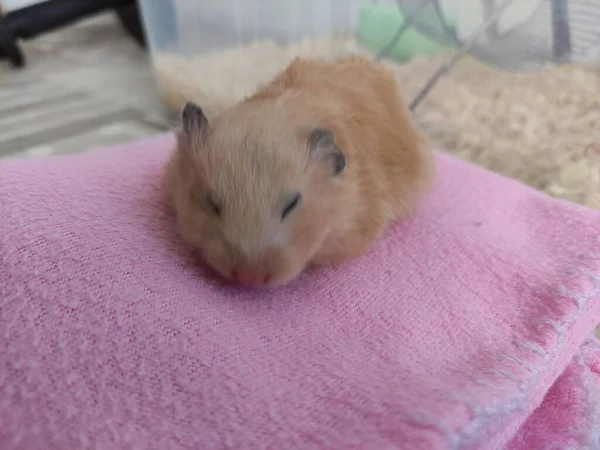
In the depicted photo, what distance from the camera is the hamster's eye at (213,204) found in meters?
0.95

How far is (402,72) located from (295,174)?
1559 mm

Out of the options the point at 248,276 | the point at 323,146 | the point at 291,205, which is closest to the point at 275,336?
the point at 248,276

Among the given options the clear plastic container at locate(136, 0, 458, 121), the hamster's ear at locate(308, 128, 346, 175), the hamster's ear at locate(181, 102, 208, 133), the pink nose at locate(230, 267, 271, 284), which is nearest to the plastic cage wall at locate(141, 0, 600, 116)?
the clear plastic container at locate(136, 0, 458, 121)

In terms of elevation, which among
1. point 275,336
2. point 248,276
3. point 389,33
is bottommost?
point 389,33

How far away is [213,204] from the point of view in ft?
3.13

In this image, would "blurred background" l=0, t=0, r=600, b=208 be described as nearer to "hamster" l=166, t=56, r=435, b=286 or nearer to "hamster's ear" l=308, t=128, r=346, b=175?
"hamster" l=166, t=56, r=435, b=286

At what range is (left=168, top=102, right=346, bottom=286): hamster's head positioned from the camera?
92 centimetres

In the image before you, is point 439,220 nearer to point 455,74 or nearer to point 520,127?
point 520,127

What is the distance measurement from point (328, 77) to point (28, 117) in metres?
Result: 1.59

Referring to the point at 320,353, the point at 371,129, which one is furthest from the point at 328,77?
the point at 320,353

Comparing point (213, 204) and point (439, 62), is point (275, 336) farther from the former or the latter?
point (439, 62)

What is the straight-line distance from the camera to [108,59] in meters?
2.99

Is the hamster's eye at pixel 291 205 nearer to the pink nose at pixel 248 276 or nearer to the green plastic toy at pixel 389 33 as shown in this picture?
the pink nose at pixel 248 276

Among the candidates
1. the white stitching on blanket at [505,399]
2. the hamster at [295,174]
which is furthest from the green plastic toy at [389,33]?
the white stitching on blanket at [505,399]
